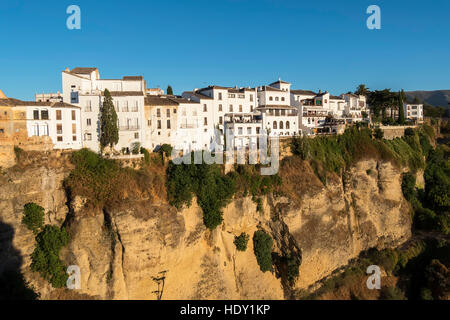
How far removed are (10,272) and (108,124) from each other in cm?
1298

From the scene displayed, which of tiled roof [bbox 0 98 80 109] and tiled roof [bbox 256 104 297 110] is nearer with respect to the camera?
tiled roof [bbox 0 98 80 109]

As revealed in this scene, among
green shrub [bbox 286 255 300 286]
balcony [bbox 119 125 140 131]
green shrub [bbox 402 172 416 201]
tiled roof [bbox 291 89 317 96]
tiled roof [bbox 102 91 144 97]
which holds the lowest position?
green shrub [bbox 286 255 300 286]

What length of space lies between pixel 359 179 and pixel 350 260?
→ 858 cm

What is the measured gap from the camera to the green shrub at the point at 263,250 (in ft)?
98.7

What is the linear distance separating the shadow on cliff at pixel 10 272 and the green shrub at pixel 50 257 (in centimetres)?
96

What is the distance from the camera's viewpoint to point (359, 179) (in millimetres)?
36875

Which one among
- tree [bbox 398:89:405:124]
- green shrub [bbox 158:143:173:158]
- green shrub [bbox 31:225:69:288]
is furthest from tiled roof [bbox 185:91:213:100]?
tree [bbox 398:89:405:124]

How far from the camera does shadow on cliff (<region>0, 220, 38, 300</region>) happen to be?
22.4m

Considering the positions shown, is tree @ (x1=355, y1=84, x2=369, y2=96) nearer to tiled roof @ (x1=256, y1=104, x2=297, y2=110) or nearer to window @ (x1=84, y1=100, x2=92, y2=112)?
tiled roof @ (x1=256, y1=104, x2=297, y2=110)

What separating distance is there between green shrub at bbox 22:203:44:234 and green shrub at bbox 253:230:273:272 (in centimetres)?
1710

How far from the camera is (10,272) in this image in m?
23.0

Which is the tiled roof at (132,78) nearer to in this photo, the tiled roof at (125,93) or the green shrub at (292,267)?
the tiled roof at (125,93)

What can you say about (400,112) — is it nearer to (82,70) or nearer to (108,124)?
(108,124)
